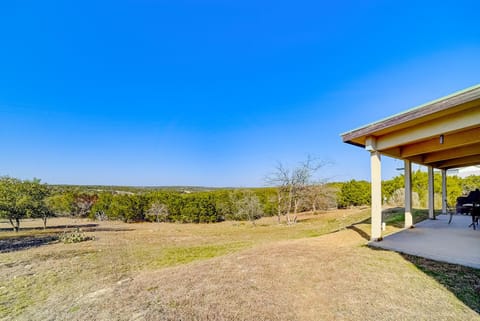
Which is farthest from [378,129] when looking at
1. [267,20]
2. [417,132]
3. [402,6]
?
[267,20]

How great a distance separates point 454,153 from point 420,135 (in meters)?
4.30

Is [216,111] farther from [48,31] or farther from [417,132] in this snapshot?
[417,132]

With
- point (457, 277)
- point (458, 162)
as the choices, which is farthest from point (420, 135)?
point (458, 162)

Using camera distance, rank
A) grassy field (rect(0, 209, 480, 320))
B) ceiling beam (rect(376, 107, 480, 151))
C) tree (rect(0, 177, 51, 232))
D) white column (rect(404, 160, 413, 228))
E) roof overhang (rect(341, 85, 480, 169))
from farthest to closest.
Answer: tree (rect(0, 177, 51, 232)) → white column (rect(404, 160, 413, 228)) → ceiling beam (rect(376, 107, 480, 151)) → roof overhang (rect(341, 85, 480, 169)) → grassy field (rect(0, 209, 480, 320))

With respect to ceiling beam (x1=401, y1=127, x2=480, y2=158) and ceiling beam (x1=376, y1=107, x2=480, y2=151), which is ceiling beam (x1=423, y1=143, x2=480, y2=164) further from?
ceiling beam (x1=376, y1=107, x2=480, y2=151)

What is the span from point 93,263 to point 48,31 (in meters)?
8.91

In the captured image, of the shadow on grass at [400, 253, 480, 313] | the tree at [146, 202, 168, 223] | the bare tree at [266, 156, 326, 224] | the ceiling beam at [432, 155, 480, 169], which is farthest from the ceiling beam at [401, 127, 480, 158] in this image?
the tree at [146, 202, 168, 223]

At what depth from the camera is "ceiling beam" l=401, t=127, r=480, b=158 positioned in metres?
5.11

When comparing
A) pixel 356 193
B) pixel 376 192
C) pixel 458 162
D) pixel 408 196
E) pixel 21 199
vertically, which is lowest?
pixel 21 199

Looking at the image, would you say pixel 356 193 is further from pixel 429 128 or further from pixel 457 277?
pixel 457 277

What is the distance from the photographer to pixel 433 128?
4719mm

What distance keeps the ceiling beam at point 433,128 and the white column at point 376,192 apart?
0.31 m

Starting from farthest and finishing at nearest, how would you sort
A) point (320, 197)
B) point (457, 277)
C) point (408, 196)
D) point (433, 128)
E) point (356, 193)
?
point (356, 193) < point (320, 197) < point (408, 196) < point (433, 128) < point (457, 277)

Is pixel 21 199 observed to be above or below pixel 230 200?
above
